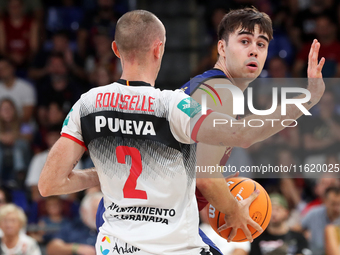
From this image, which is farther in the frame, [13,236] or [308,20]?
[308,20]

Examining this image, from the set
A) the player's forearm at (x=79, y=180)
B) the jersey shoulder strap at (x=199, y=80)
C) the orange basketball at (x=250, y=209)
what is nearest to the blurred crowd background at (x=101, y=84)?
the orange basketball at (x=250, y=209)

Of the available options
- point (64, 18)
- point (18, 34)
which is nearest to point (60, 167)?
point (18, 34)

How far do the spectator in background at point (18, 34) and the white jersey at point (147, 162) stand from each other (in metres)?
8.39

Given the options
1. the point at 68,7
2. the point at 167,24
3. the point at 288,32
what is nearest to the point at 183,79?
the point at 167,24

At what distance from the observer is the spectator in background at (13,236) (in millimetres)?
7254

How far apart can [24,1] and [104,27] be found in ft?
6.81

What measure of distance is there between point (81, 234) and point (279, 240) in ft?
10.0

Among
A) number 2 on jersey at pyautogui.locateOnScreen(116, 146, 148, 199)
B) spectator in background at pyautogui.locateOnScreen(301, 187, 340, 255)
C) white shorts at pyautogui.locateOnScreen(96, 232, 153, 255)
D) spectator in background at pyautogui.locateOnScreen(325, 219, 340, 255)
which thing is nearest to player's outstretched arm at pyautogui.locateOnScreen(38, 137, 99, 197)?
number 2 on jersey at pyautogui.locateOnScreen(116, 146, 148, 199)

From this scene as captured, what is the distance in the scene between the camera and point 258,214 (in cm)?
362

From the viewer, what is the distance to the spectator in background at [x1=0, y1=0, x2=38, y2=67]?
10.8 meters

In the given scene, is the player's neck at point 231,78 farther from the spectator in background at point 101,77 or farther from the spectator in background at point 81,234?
the spectator in background at point 101,77

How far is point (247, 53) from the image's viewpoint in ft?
12.3

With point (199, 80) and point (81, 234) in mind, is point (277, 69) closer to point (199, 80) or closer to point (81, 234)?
point (81, 234)

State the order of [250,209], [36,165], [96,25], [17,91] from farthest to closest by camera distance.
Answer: [96,25] → [17,91] → [36,165] → [250,209]
